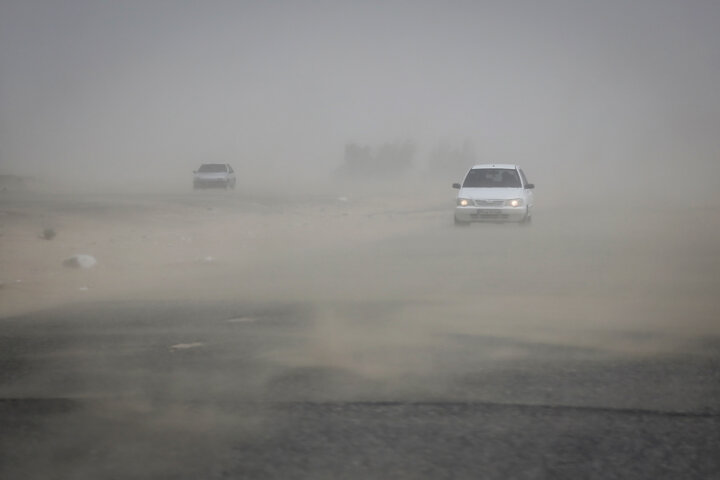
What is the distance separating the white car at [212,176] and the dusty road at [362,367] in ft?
118

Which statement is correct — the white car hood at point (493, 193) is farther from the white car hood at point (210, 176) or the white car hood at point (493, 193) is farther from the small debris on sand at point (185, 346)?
the white car hood at point (210, 176)

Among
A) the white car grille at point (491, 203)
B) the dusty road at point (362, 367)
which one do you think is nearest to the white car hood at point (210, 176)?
the white car grille at point (491, 203)

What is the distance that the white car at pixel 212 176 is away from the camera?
53.0 metres

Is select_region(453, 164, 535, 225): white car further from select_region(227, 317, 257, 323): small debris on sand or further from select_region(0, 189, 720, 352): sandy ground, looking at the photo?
select_region(227, 317, 257, 323): small debris on sand

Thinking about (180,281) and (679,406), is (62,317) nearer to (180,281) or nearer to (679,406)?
(180,281)

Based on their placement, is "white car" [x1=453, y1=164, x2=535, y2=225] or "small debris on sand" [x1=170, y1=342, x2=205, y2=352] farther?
"white car" [x1=453, y1=164, x2=535, y2=225]

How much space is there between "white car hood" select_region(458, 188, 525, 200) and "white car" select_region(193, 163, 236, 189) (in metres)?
30.2

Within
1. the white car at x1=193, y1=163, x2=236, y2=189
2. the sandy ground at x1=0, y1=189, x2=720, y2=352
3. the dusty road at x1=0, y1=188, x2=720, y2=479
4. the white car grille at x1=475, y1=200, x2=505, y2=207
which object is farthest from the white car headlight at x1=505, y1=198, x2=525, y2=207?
the white car at x1=193, y1=163, x2=236, y2=189

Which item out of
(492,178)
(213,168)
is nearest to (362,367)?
(492,178)

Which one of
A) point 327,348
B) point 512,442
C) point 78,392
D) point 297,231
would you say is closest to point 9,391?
point 78,392

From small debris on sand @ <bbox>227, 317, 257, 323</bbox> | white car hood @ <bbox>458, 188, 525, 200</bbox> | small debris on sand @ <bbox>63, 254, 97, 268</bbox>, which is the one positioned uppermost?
white car hood @ <bbox>458, 188, 525, 200</bbox>

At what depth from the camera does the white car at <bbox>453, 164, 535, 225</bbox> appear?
80.4 feet

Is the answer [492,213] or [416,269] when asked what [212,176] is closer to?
[492,213]

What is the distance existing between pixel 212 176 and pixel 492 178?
30145 millimetres
